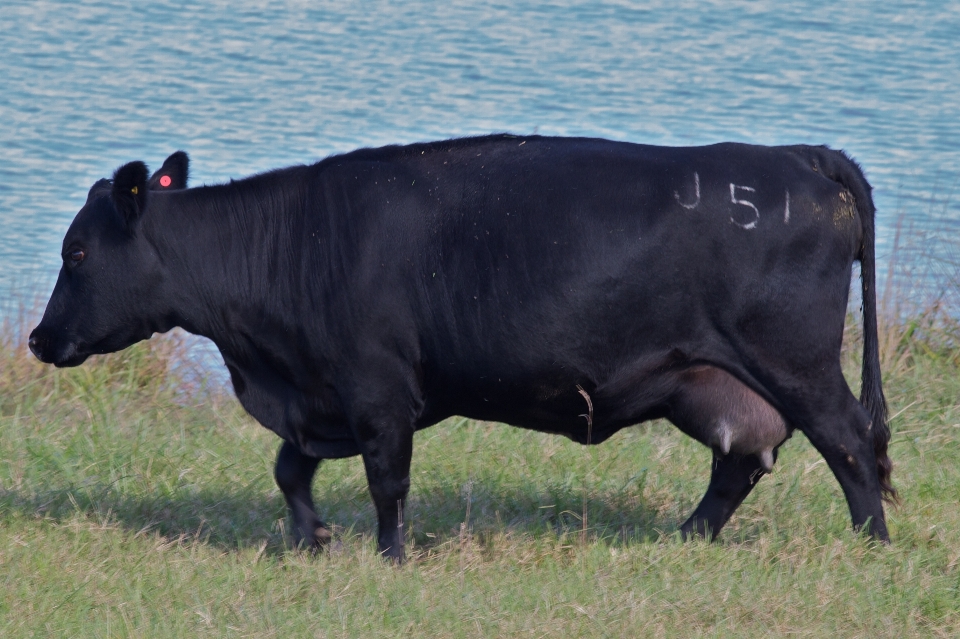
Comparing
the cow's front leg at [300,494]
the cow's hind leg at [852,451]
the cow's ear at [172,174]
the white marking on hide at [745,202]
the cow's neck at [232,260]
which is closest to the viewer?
the white marking on hide at [745,202]

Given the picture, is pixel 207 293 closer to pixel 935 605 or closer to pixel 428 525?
pixel 428 525

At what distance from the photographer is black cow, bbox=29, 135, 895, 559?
4.88 metres

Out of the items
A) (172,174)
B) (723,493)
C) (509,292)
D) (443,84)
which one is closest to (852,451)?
(723,493)

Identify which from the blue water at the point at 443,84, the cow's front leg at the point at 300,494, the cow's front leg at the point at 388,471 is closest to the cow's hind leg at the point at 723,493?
the cow's front leg at the point at 388,471

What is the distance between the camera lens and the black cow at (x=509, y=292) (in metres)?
4.88

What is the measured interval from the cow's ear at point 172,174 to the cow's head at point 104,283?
390 mm

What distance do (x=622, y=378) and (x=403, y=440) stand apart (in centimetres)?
92

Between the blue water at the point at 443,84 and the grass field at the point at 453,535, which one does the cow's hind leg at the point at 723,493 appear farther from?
the blue water at the point at 443,84

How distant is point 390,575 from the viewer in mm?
4922

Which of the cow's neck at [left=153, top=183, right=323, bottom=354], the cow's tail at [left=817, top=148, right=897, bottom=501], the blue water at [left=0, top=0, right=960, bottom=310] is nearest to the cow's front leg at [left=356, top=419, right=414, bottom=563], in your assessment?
the cow's neck at [left=153, top=183, right=323, bottom=354]

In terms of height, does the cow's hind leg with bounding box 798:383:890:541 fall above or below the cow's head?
below

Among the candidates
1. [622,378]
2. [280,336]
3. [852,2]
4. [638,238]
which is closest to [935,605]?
[622,378]

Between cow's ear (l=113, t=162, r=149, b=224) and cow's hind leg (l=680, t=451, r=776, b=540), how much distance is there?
265cm

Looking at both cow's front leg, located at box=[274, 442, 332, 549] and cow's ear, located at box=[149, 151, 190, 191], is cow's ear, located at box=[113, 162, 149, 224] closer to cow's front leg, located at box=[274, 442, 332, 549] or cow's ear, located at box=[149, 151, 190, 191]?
cow's ear, located at box=[149, 151, 190, 191]
